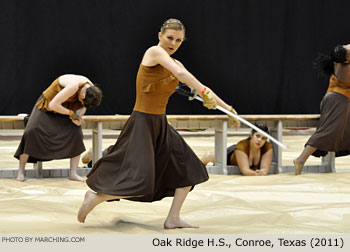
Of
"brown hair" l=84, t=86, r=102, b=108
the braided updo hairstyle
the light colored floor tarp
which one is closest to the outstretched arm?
the light colored floor tarp

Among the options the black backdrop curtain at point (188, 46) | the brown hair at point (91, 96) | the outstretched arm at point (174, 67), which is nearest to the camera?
the outstretched arm at point (174, 67)

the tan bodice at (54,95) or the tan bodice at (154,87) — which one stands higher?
the tan bodice at (154,87)

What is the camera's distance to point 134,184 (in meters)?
3.34

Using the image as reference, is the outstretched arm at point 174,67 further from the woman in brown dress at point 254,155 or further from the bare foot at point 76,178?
the woman in brown dress at point 254,155

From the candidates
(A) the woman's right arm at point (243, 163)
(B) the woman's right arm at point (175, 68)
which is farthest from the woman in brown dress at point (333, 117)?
(B) the woman's right arm at point (175, 68)

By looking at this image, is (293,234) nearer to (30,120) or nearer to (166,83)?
(166,83)

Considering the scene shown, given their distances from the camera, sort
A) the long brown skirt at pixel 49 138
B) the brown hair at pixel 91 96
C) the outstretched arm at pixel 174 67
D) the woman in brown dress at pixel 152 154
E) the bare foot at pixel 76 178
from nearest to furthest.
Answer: the outstretched arm at pixel 174 67, the woman in brown dress at pixel 152 154, the brown hair at pixel 91 96, the long brown skirt at pixel 49 138, the bare foot at pixel 76 178

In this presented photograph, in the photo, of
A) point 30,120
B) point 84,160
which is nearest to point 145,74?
point 30,120

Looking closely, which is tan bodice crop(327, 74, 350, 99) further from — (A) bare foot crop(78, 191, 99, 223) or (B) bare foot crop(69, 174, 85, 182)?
(A) bare foot crop(78, 191, 99, 223)

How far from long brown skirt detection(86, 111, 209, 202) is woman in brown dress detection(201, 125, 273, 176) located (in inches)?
95.5

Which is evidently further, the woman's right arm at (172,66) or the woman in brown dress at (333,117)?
the woman in brown dress at (333,117)

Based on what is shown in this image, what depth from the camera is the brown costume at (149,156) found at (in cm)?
337

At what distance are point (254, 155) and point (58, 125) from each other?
73.6 inches

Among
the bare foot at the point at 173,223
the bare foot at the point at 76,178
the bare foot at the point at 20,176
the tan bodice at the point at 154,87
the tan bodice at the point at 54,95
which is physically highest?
the tan bodice at the point at 154,87
